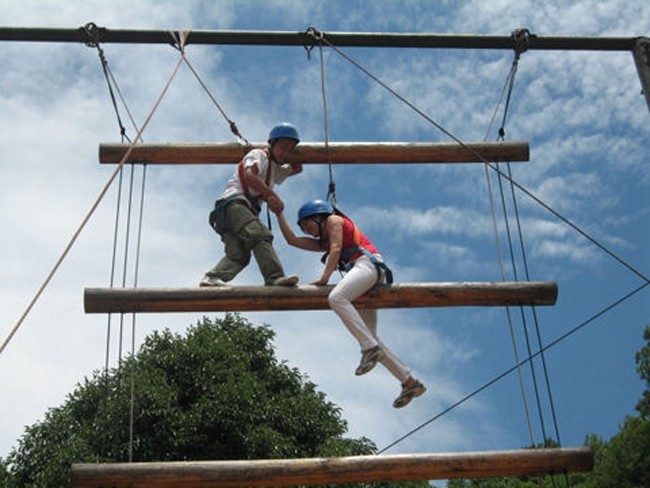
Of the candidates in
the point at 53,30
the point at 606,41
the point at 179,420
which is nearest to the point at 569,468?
the point at 606,41

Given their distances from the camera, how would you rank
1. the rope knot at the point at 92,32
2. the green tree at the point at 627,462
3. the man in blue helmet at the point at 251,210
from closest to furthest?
the man in blue helmet at the point at 251,210
the rope knot at the point at 92,32
the green tree at the point at 627,462

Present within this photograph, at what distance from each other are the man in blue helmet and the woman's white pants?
512 millimetres

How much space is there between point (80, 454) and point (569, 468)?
36.0 feet

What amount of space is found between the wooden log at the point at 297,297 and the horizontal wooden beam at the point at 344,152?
1.37 m

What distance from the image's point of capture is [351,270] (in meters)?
5.96

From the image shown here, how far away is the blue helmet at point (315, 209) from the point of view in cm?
622

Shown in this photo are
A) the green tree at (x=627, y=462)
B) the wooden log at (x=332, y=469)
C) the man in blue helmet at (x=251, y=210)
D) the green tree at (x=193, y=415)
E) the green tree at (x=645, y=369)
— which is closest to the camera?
the wooden log at (x=332, y=469)

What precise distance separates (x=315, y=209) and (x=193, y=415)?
9393 millimetres

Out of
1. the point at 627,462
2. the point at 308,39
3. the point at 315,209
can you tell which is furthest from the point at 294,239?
the point at 627,462

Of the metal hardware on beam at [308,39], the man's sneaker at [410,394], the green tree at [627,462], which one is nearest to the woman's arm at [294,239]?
the man's sneaker at [410,394]

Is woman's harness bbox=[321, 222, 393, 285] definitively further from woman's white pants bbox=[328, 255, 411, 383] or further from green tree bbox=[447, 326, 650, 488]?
green tree bbox=[447, 326, 650, 488]

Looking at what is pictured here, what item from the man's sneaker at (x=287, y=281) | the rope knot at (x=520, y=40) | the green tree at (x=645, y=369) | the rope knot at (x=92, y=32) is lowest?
the man's sneaker at (x=287, y=281)

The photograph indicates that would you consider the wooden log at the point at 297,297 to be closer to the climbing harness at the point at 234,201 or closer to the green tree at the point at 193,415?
the climbing harness at the point at 234,201

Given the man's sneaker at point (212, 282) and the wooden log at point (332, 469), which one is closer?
the wooden log at point (332, 469)
